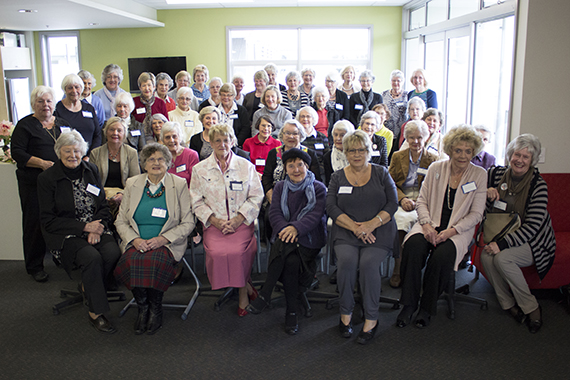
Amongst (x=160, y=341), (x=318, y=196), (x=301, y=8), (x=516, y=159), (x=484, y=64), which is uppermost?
(x=301, y=8)

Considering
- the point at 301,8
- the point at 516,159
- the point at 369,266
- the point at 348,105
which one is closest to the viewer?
the point at 369,266

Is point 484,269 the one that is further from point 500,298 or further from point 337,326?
point 337,326

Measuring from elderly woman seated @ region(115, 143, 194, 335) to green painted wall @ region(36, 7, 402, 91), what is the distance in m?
7.37

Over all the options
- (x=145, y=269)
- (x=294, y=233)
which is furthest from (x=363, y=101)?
(x=145, y=269)

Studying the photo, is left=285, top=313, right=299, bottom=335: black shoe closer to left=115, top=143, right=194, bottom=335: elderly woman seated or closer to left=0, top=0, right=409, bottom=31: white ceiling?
left=115, top=143, right=194, bottom=335: elderly woman seated

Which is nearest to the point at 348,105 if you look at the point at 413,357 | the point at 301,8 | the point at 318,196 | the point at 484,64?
the point at 484,64

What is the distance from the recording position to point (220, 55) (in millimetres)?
10133

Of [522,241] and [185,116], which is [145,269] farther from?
[522,241]

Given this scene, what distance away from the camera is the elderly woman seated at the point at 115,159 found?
387cm

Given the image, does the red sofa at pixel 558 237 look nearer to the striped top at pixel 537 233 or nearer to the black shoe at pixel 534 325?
the striped top at pixel 537 233

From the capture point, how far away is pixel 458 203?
3.24m

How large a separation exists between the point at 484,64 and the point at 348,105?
1900 mm

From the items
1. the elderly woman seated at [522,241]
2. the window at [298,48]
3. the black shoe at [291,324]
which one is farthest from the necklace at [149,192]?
the window at [298,48]

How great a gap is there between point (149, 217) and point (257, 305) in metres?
1.03
